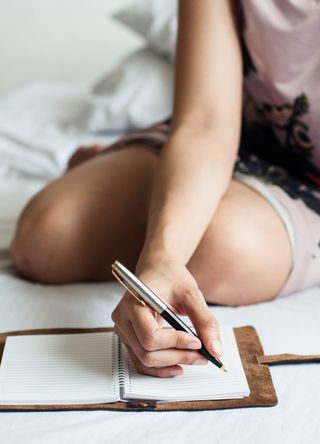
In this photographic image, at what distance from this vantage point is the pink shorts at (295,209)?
0.96m

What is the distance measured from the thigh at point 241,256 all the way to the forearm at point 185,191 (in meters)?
0.03

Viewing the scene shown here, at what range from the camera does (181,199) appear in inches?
33.8

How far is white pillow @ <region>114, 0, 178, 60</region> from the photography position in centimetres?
179

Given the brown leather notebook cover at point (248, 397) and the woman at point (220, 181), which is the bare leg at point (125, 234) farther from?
the brown leather notebook cover at point (248, 397)

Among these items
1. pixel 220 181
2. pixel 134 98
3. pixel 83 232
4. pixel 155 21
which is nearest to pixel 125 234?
pixel 83 232

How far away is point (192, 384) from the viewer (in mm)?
698

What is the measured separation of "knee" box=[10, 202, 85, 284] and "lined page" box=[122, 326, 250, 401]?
33cm

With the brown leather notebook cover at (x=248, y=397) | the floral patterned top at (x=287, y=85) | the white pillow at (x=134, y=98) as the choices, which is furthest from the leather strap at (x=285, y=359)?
the white pillow at (x=134, y=98)

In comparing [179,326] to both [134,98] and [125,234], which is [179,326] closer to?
[125,234]

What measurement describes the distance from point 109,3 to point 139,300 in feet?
6.14

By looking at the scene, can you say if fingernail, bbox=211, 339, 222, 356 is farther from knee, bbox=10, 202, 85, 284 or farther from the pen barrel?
knee, bbox=10, 202, 85, 284

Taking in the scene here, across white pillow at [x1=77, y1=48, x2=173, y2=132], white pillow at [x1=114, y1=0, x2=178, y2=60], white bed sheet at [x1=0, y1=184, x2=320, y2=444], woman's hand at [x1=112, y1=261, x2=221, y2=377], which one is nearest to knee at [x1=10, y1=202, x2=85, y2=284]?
white bed sheet at [x1=0, y1=184, x2=320, y2=444]

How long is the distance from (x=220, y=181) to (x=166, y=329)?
33 cm

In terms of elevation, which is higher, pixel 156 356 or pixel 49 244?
pixel 156 356
